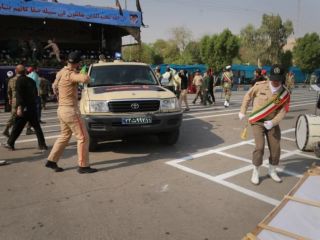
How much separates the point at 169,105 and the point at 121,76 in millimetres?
1557

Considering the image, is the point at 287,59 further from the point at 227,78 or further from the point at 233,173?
the point at 233,173

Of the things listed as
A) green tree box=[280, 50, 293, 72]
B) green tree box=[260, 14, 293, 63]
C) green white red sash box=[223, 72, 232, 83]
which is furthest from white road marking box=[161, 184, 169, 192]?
green tree box=[260, 14, 293, 63]

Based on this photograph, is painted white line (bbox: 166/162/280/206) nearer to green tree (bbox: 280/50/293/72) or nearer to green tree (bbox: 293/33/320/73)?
green tree (bbox: 293/33/320/73)

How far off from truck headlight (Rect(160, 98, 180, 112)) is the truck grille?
10cm

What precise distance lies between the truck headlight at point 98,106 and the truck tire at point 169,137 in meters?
1.49

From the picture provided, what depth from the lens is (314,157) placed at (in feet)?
23.3

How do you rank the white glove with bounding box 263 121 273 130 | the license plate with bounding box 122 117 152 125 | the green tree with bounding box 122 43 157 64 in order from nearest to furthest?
the white glove with bounding box 263 121 273 130
the license plate with bounding box 122 117 152 125
the green tree with bounding box 122 43 157 64

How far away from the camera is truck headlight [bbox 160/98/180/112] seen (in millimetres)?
7035

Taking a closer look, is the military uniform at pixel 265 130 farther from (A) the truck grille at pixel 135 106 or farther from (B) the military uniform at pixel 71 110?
(B) the military uniform at pixel 71 110

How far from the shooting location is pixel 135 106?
683 cm

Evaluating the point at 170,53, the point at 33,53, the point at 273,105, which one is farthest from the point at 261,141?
the point at 170,53

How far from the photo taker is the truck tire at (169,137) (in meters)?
7.57

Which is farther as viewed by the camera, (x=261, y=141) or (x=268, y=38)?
(x=268, y=38)

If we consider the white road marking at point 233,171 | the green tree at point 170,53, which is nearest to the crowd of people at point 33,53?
the white road marking at point 233,171
